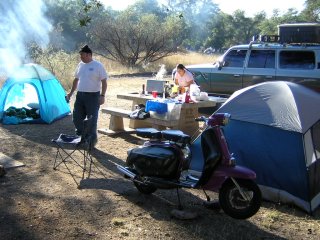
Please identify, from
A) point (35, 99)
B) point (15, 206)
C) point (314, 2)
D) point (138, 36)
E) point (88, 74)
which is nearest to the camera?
point (15, 206)

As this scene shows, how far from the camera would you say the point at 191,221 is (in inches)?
168

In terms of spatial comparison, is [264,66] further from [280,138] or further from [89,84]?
[280,138]

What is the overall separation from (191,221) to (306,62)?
598cm

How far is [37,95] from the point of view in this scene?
942 cm

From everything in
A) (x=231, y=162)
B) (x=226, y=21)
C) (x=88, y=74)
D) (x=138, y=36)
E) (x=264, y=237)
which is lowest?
(x=264, y=237)

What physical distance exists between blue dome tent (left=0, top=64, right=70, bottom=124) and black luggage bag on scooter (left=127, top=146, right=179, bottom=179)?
15.8ft

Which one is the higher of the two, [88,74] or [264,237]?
[88,74]

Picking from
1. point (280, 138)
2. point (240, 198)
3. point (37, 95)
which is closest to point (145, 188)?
point (240, 198)

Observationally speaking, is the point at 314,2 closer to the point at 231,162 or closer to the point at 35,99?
the point at 35,99

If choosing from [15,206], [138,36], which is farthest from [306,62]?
[138,36]

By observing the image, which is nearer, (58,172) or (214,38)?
(58,172)

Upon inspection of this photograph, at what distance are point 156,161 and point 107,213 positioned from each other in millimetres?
752

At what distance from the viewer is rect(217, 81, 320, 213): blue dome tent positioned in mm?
4824

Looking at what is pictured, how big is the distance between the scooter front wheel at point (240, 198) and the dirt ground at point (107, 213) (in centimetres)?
16
